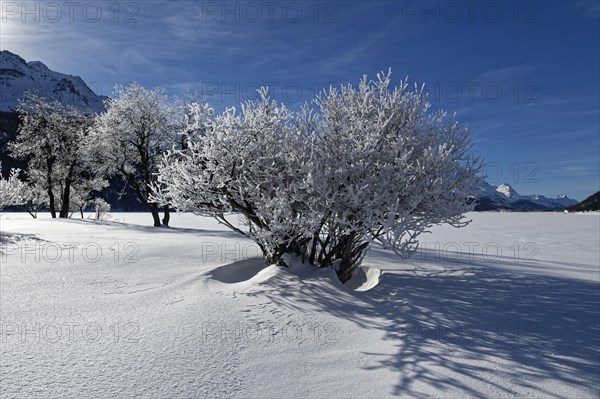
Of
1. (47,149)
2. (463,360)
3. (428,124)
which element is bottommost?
(463,360)

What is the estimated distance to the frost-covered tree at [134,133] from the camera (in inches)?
1076

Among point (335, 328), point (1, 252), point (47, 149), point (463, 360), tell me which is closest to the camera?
point (463, 360)

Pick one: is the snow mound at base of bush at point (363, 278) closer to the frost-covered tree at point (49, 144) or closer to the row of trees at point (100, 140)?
the row of trees at point (100, 140)

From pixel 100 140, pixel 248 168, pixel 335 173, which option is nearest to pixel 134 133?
pixel 100 140

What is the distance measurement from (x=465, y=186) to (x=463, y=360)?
5.01 metres

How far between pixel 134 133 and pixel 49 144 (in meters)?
10.5

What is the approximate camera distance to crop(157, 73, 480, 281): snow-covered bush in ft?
24.4

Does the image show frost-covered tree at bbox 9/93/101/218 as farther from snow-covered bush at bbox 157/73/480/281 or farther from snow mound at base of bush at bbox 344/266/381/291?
snow mound at base of bush at bbox 344/266/381/291

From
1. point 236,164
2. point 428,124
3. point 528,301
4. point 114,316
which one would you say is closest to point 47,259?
point 114,316

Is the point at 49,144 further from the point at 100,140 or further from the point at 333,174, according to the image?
the point at 333,174

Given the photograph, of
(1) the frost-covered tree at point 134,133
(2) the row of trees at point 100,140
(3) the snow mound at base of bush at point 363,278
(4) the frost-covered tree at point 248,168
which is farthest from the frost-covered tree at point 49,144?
(3) the snow mound at base of bush at point 363,278

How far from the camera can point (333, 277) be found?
8398mm

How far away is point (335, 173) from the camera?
24.5 ft

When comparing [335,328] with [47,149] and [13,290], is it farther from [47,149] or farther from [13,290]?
[47,149]
